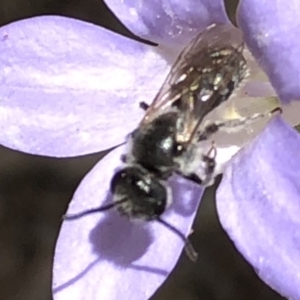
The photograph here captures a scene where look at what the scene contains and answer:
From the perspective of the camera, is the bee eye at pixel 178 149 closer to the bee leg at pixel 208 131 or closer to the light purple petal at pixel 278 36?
the bee leg at pixel 208 131

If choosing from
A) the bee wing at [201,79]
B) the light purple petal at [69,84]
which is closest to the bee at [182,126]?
the bee wing at [201,79]

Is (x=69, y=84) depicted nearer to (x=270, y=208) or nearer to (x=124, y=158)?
(x=124, y=158)

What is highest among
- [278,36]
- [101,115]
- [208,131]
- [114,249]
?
[278,36]

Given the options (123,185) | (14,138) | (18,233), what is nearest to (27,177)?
(18,233)

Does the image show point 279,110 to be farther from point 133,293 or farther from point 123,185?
point 133,293

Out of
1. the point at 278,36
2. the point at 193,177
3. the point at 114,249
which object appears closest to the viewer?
the point at 278,36

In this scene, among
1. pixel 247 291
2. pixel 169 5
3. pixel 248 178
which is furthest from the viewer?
pixel 247 291

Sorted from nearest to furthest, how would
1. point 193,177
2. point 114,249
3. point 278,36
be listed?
point 278,36 < point 193,177 < point 114,249

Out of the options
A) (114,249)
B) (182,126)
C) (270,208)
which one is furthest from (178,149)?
(114,249)
